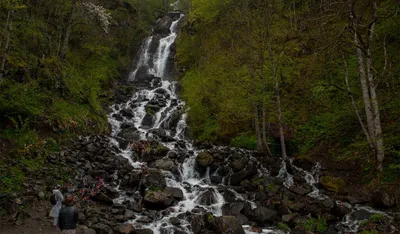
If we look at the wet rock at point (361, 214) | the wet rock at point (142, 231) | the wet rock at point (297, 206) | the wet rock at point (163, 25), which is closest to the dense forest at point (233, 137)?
the wet rock at point (361, 214)

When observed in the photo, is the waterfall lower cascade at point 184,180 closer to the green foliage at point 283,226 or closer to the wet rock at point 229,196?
the wet rock at point 229,196

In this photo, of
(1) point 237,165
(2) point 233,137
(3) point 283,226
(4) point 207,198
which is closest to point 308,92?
(2) point 233,137

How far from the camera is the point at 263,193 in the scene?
Answer: 13930 mm

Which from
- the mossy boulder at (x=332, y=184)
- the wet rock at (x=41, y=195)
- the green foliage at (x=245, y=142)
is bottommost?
the wet rock at (x=41, y=195)

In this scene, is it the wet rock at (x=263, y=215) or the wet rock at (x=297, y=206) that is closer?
the wet rock at (x=263, y=215)

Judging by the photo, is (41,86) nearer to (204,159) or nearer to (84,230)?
(204,159)

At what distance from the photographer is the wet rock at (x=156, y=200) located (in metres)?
13.1

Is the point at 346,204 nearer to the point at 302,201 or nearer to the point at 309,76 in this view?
the point at 302,201

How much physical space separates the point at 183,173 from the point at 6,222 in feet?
31.3

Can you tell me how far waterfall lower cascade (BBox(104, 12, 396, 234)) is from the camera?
12.0 meters

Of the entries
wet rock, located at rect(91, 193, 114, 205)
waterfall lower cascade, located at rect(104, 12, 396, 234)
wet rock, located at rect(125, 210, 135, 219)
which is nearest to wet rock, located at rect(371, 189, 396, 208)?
waterfall lower cascade, located at rect(104, 12, 396, 234)

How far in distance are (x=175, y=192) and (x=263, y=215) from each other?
4.45 meters

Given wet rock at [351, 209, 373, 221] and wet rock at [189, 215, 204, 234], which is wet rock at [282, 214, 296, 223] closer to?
wet rock at [351, 209, 373, 221]

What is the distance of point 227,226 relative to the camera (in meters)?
10.8
